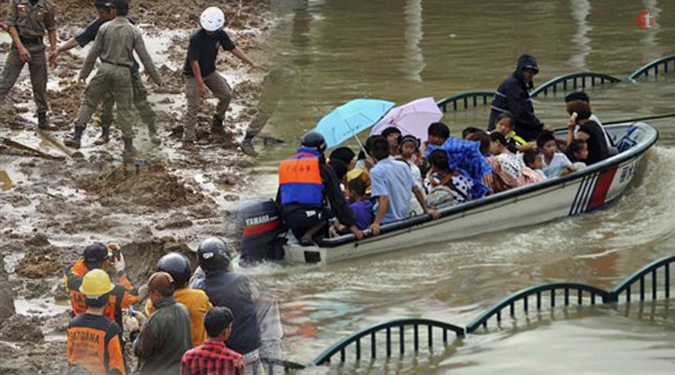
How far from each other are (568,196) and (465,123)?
4.06m

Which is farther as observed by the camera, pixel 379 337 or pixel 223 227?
pixel 223 227

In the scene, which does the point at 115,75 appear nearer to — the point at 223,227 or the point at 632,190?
the point at 223,227

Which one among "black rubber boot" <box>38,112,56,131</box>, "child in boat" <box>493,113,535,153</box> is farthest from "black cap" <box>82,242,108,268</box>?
"black rubber boot" <box>38,112,56,131</box>

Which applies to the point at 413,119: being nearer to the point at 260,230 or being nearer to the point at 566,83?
the point at 260,230

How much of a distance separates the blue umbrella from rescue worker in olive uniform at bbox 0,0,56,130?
3.95m

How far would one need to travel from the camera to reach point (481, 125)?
63.0ft

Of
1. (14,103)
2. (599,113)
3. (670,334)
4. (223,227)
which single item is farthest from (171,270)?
(599,113)

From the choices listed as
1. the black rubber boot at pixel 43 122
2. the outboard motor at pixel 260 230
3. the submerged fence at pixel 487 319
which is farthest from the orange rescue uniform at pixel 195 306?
the black rubber boot at pixel 43 122

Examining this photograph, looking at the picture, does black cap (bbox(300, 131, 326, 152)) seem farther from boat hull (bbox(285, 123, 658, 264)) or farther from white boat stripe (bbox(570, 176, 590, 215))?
white boat stripe (bbox(570, 176, 590, 215))

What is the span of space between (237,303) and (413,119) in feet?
19.9

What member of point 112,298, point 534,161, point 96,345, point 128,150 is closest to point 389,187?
point 534,161

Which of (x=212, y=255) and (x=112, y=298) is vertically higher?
(x=212, y=255)

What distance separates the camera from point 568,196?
1542 cm

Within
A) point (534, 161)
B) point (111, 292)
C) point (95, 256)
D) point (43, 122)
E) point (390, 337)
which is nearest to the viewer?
point (111, 292)
